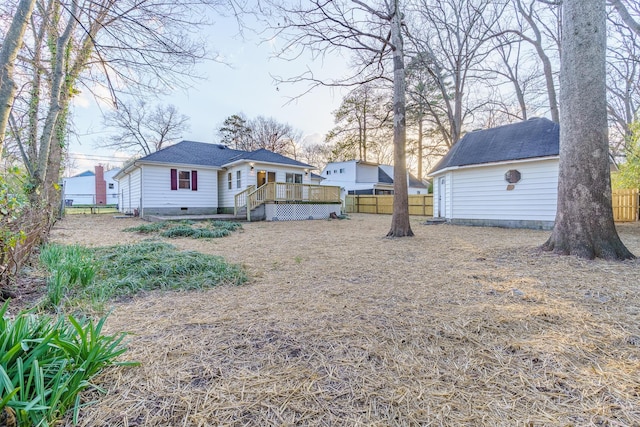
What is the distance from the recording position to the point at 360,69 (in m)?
8.50

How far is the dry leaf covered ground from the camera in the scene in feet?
3.90

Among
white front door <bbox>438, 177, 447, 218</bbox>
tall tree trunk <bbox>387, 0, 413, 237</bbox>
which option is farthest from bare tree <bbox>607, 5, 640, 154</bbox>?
tall tree trunk <bbox>387, 0, 413, 237</bbox>

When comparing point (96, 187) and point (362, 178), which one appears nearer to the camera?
point (362, 178)

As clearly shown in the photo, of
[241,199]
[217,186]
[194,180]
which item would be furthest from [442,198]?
[194,180]

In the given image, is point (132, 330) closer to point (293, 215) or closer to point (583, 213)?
point (583, 213)

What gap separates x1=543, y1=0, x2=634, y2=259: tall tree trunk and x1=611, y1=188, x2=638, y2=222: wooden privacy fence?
39.0ft

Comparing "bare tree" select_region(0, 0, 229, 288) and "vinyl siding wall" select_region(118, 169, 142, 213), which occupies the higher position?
"bare tree" select_region(0, 0, 229, 288)

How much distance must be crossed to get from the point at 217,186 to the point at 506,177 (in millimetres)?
13377

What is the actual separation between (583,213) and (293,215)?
11.0 metres

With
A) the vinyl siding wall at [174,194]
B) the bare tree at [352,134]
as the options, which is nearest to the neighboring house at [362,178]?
the bare tree at [352,134]

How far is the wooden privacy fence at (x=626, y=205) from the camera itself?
1209 centimetres

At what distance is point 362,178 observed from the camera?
81.5ft

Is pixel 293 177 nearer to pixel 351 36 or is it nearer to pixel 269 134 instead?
pixel 351 36

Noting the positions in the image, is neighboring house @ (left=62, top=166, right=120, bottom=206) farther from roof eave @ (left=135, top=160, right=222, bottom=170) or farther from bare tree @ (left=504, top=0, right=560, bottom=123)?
bare tree @ (left=504, top=0, right=560, bottom=123)
